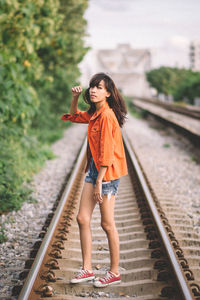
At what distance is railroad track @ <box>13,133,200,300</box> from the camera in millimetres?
3113

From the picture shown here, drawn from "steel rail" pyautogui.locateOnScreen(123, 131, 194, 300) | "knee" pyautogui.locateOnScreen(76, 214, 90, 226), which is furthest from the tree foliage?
"knee" pyautogui.locateOnScreen(76, 214, 90, 226)

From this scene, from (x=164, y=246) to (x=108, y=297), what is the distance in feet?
2.78

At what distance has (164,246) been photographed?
3.76m

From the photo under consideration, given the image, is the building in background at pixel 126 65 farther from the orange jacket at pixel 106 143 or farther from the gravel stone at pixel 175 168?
the orange jacket at pixel 106 143

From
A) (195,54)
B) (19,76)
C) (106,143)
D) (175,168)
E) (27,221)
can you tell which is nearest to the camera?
(106,143)

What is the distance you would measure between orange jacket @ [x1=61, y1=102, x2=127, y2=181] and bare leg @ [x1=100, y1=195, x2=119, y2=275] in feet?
0.83

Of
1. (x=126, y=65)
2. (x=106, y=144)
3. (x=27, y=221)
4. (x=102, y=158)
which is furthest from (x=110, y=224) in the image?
(x=126, y=65)

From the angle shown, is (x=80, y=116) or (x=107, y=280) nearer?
(x=107, y=280)

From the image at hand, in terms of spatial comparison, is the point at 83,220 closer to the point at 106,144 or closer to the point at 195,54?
the point at 106,144

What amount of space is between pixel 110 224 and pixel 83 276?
1.80 ft

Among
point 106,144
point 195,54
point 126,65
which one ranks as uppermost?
point 195,54

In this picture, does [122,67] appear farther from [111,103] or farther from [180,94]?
[111,103]

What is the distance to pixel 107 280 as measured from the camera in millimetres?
3328

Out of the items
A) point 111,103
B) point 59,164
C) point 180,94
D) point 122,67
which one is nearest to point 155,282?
point 111,103
